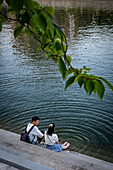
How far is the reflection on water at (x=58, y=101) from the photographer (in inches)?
417

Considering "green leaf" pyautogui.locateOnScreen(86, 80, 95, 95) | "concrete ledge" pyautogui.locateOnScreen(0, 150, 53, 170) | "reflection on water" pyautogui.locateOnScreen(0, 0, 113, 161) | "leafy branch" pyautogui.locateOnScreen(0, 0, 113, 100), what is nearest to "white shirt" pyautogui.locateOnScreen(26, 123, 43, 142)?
"reflection on water" pyautogui.locateOnScreen(0, 0, 113, 161)

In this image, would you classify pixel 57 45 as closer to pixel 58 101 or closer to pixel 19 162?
pixel 19 162

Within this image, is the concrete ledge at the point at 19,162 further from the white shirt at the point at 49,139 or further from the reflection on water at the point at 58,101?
the reflection on water at the point at 58,101

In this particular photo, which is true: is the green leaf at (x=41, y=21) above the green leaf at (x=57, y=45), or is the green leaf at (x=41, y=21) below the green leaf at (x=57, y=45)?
above

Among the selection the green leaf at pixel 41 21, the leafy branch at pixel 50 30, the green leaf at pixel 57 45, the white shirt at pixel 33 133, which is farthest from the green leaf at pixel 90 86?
the white shirt at pixel 33 133

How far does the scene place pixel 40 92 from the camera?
48.8 ft

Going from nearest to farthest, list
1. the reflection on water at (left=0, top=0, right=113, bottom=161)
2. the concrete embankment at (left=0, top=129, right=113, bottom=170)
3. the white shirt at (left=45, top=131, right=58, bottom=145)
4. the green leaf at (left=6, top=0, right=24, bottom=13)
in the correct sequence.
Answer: the green leaf at (left=6, top=0, right=24, bottom=13)
the concrete embankment at (left=0, top=129, right=113, bottom=170)
the white shirt at (left=45, top=131, right=58, bottom=145)
the reflection on water at (left=0, top=0, right=113, bottom=161)

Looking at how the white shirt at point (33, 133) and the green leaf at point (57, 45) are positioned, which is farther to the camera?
the white shirt at point (33, 133)

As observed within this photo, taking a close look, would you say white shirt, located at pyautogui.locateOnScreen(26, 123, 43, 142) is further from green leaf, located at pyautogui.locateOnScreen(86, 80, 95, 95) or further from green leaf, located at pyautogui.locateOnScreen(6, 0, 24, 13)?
green leaf, located at pyautogui.locateOnScreen(6, 0, 24, 13)

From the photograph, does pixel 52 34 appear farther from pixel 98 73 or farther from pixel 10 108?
pixel 98 73

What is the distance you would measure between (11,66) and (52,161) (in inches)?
594

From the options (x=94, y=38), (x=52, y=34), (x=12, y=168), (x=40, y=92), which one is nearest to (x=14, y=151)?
(x=12, y=168)

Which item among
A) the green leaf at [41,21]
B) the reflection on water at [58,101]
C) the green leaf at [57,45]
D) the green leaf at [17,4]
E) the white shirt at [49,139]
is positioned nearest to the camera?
the green leaf at [17,4]

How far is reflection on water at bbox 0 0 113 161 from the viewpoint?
10.6 m
